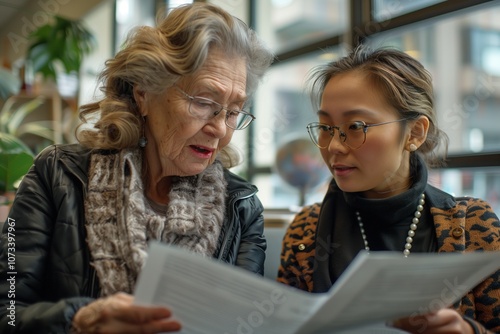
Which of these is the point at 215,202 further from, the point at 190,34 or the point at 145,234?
the point at 190,34

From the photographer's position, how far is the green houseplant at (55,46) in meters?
3.40

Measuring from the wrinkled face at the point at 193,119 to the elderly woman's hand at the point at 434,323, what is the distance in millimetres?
640

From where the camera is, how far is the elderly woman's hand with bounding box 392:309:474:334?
0.94 metres

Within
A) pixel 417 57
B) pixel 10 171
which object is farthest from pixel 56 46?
pixel 417 57

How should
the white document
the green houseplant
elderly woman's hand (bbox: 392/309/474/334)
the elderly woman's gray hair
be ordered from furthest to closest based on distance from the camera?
the green houseplant → the elderly woman's gray hair → elderly woman's hand (bbox: 392/309/474/334) → the white document

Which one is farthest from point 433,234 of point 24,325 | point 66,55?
point 66,55

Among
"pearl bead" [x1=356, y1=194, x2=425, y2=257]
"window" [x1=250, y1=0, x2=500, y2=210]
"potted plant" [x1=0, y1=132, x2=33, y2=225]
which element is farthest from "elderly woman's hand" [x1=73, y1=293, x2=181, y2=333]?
"window" [x1=250, y1=0, x2=500, y2=210]

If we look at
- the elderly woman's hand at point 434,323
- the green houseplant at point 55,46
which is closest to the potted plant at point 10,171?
the elderly woman's hand at point 434,323

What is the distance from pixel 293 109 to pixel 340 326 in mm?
3189

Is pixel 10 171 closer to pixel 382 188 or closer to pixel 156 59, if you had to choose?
pixel 156 59

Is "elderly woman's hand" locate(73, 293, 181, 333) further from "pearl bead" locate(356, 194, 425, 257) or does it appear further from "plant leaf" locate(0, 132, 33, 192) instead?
"plant leaf" locate(0, 132, 33, 192)

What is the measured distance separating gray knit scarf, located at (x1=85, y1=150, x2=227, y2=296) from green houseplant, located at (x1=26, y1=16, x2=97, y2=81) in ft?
7.85

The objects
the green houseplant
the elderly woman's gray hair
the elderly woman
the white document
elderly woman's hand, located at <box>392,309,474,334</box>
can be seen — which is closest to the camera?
the white document

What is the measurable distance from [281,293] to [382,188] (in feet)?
2.62
